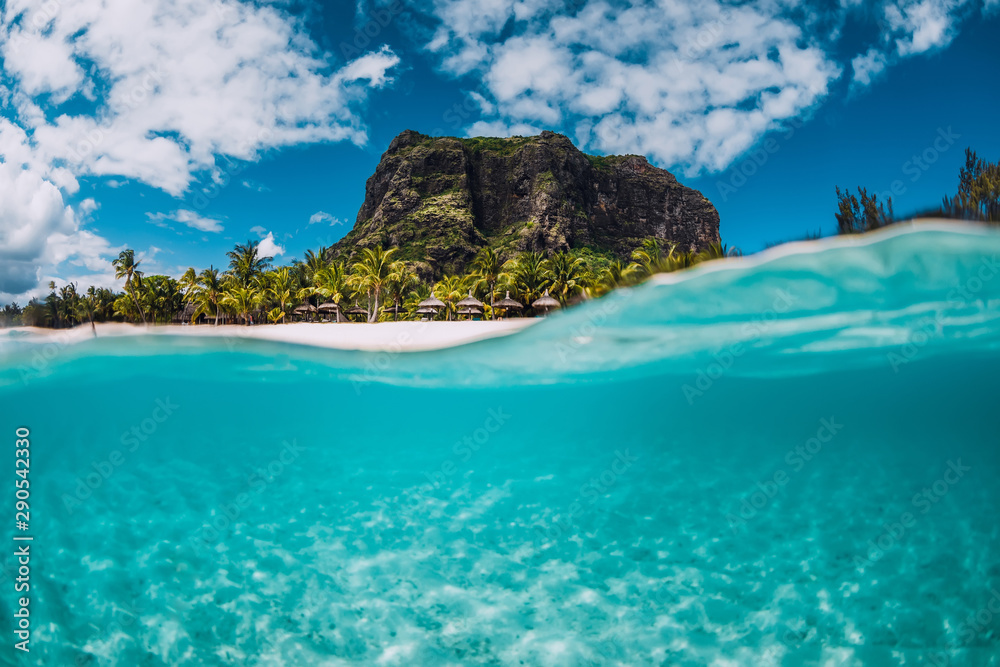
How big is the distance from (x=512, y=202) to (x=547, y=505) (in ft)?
295

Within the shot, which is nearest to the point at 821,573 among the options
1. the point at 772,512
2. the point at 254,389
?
the point at 772,512

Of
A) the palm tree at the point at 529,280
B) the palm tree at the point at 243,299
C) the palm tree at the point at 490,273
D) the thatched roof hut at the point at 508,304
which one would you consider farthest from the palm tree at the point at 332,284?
the palm tree at the point at 529,280

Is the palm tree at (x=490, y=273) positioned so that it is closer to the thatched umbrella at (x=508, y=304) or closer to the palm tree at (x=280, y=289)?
the thatched umbrella at (x=508, y=304)

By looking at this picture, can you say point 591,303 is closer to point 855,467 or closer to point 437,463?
point 437,463

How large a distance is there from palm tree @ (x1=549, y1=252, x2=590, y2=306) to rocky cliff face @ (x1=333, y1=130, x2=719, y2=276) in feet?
133

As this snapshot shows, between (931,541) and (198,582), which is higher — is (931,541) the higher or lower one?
the lower one

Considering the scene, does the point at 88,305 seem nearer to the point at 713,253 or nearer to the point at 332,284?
the point at 332,284

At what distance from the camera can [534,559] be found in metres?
9.15

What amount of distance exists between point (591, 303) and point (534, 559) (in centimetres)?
568

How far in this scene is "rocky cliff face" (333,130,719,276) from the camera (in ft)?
281

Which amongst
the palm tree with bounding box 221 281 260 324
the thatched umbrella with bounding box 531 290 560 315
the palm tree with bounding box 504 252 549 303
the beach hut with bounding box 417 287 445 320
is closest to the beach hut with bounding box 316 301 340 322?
the palm tree with bounding box 221 281 260 324

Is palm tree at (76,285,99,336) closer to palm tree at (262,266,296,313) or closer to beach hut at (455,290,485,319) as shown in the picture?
palm tree at (262,266,296,313)

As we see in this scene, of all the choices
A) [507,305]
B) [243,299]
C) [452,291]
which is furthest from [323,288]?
[507,305]

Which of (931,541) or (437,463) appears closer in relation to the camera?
(931,541)
